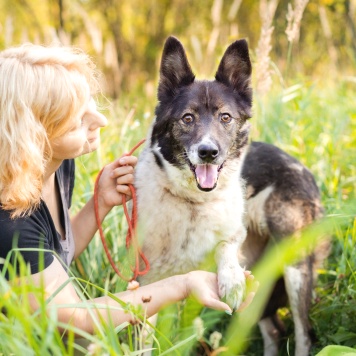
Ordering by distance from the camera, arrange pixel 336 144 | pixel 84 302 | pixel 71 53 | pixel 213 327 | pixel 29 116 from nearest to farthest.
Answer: pixel 84 302, pixel 29 116, pixel 71 53, pixel 213 327, pixel 336 144

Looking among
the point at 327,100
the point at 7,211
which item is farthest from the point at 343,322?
the point at 327,100

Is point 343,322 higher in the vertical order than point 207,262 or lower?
lower

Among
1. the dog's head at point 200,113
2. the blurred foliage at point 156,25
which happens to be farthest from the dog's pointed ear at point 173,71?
the blurred foliage at point 156,25

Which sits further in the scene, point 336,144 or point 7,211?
point 336,144

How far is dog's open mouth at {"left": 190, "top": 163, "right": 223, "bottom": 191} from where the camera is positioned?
2330 mm

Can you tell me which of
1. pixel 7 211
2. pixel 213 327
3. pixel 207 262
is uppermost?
pixel 7 211

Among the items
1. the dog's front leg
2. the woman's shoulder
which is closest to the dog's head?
the dog's front leg

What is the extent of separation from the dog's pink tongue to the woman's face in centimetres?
48

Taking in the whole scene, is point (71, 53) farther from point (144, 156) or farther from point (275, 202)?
point (275, 202)

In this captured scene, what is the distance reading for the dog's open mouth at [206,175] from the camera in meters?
2.33

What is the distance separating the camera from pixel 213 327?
3.02 m

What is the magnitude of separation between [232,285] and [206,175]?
57 centimetres

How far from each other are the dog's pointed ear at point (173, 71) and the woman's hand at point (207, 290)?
1002 millimetres

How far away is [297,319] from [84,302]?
161 centimetres
